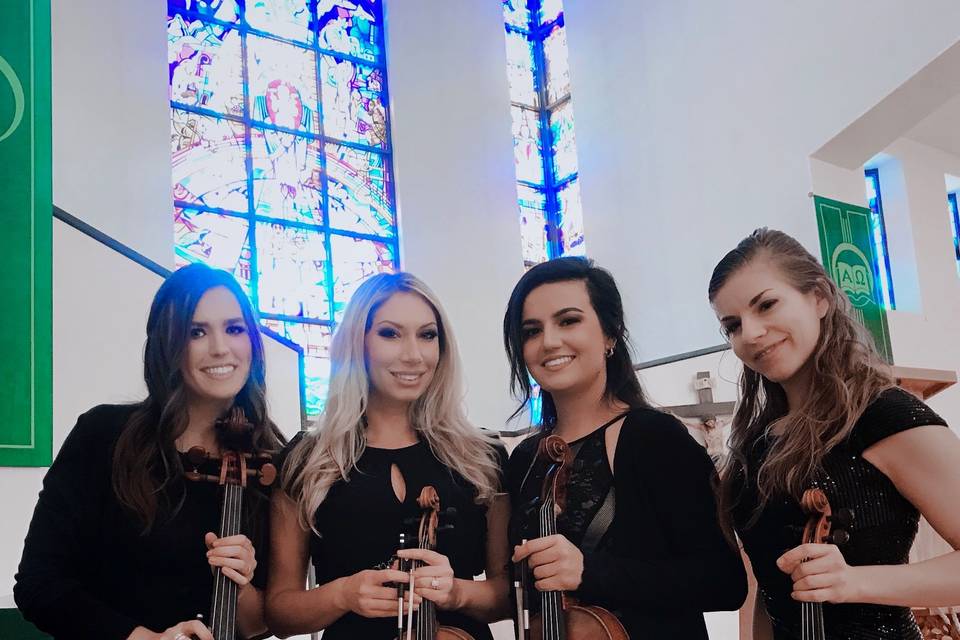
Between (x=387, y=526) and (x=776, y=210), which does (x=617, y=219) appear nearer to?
(x=776, y=210)

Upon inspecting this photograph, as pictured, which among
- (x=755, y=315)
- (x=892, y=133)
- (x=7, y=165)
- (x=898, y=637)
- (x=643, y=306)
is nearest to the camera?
(x=898, y=637)

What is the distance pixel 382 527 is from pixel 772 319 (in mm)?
875

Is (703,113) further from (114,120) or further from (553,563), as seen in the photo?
(553,563)

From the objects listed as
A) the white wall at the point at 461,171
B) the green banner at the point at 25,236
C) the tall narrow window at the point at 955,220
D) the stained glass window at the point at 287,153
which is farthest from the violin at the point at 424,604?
the tall narrow window at the point at 955,220

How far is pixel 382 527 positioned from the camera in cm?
192

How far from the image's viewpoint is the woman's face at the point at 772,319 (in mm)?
1835

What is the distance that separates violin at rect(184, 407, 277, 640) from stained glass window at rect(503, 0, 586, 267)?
6.81 metres

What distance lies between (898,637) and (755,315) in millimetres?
629

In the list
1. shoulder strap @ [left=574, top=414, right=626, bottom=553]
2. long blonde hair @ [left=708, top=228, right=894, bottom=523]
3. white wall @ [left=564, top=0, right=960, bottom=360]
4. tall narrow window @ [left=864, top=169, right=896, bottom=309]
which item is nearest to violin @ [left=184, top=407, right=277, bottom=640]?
shoulder strap @ [left=574, top=414, right=626, bottom=553]

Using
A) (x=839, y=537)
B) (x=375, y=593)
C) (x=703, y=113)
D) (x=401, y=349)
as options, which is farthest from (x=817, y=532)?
(x=703, y=113)

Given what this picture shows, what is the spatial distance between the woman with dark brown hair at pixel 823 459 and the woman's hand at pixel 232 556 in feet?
2.98

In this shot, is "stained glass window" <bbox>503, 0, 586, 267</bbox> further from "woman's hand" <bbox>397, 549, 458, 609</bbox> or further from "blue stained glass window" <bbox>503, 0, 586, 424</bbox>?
"woman's hand" <bbox>397, 549, 458, 609</bbox>

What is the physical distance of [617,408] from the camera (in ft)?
6.59

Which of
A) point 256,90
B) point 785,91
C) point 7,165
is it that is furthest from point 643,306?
point 7,165
